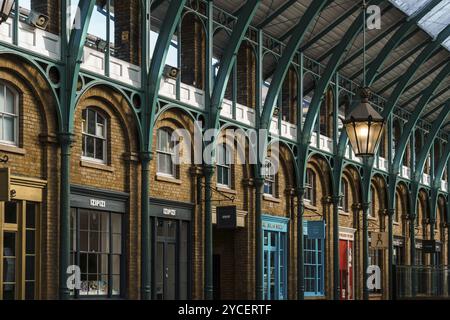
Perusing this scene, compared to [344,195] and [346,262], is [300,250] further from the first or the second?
[344,195]

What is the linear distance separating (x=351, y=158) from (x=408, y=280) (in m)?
22.3

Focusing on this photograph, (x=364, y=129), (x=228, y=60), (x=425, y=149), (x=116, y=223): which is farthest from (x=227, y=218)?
(x=425, y=149)

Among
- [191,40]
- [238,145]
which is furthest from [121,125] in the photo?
[238,145]

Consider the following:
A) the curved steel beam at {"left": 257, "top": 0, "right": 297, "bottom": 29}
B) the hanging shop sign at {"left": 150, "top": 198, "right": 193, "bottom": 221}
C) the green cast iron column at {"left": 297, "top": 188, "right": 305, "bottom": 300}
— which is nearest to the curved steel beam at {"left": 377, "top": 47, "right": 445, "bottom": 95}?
the green cast iron column at {"left": 297, "top": 188, "right": 305, "bottom": 300}

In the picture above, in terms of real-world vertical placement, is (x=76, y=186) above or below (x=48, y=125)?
below

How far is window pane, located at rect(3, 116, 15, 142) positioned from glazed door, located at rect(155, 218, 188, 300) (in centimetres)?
669

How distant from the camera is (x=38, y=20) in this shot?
21.1 meters

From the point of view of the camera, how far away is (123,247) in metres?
24.4

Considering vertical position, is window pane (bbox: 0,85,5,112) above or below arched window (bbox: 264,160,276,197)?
above

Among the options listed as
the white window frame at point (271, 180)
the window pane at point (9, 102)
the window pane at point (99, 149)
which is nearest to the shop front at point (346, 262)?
the white window frame at point (271, 180)

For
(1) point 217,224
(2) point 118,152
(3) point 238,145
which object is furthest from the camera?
(3) point 238,145

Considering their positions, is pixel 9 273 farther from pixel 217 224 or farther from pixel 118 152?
pixel 217 224

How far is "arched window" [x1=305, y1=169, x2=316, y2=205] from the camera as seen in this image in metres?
36.3

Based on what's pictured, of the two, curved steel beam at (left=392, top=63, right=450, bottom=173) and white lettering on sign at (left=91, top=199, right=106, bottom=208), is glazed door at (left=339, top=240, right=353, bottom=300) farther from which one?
white lettering on sign at (left=91, top=199, right=106, bottom=208)
